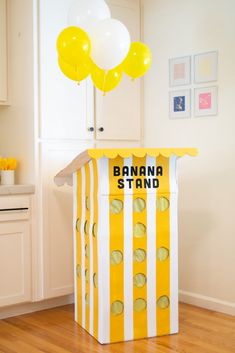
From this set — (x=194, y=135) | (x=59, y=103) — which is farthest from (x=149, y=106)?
(x=59, y=103)

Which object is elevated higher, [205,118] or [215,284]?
[205,118]

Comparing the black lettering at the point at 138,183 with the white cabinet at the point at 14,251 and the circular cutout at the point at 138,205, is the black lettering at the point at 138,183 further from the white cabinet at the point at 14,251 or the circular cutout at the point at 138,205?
the white cabinet at the point at 14,251

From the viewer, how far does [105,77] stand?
10.5 feet

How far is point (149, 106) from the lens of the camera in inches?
169

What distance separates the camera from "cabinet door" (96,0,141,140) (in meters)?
4.08

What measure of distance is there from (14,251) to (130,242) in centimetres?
88

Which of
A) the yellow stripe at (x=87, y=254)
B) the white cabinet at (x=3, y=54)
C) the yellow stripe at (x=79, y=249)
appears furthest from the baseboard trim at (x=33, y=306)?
the white cabinet at (x=3, y=54)

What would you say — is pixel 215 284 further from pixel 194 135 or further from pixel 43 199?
pixel 43 199

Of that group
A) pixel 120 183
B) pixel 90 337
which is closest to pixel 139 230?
pixel 120 183

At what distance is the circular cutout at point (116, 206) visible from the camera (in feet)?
10.3

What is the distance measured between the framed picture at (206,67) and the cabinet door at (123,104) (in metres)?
0.56

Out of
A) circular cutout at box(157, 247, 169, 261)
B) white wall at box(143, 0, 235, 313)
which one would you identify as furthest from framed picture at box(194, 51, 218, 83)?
circular cutout at box(157, 247, 169, 261)

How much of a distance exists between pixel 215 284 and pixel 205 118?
1.17 m

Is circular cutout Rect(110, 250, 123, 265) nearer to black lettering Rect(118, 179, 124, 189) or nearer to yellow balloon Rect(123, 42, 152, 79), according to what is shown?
black lettering Rect(118, 179, 124, 189)
